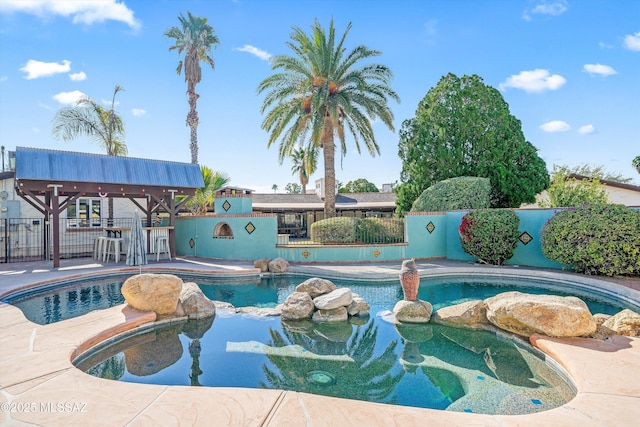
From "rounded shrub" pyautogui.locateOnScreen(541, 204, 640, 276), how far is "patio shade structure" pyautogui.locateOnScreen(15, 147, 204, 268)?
15.4m

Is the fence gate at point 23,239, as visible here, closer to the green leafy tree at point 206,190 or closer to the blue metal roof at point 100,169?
the blue metal roof at point 100,169

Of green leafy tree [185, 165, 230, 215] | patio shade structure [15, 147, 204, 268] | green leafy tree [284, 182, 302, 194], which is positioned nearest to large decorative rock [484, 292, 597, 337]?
patio shade structure [15, 147, 204, 268]

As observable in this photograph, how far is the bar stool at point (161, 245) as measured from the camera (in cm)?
1588

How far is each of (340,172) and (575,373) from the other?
1639 centimetres

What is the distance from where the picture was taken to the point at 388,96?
18.4 metres

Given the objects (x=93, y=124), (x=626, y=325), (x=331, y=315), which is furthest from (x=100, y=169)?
(x=626, y=325)

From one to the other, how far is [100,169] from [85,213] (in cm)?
625

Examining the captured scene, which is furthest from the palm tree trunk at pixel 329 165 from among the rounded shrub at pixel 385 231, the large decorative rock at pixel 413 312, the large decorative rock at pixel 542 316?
the large decorative rock at pixel 542 316

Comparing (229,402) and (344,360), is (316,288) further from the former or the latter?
(229,402)

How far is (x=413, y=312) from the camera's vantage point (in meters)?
7.92

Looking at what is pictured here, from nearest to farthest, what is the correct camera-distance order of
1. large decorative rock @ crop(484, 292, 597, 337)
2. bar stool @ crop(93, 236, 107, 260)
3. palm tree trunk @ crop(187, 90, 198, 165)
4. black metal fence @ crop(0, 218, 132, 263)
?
large decorative rock @ crop(484, 292, 597, 337)
bar stool @ crop(93, 236, 107, 260)
black metal fence @ crop(0, 218, 132, 263)
palm tree trunk @ crop(187, 90, 198, 165)

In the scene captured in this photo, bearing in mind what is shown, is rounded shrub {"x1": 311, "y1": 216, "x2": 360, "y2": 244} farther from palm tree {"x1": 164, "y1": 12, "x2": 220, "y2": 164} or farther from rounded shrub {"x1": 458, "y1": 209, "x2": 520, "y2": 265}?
palm tree {"x1": 164, "y1": 12, "x2": 220, "y2": 164}

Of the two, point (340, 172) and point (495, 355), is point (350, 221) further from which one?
point (495, 355)

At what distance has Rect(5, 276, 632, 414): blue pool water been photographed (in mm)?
4793
